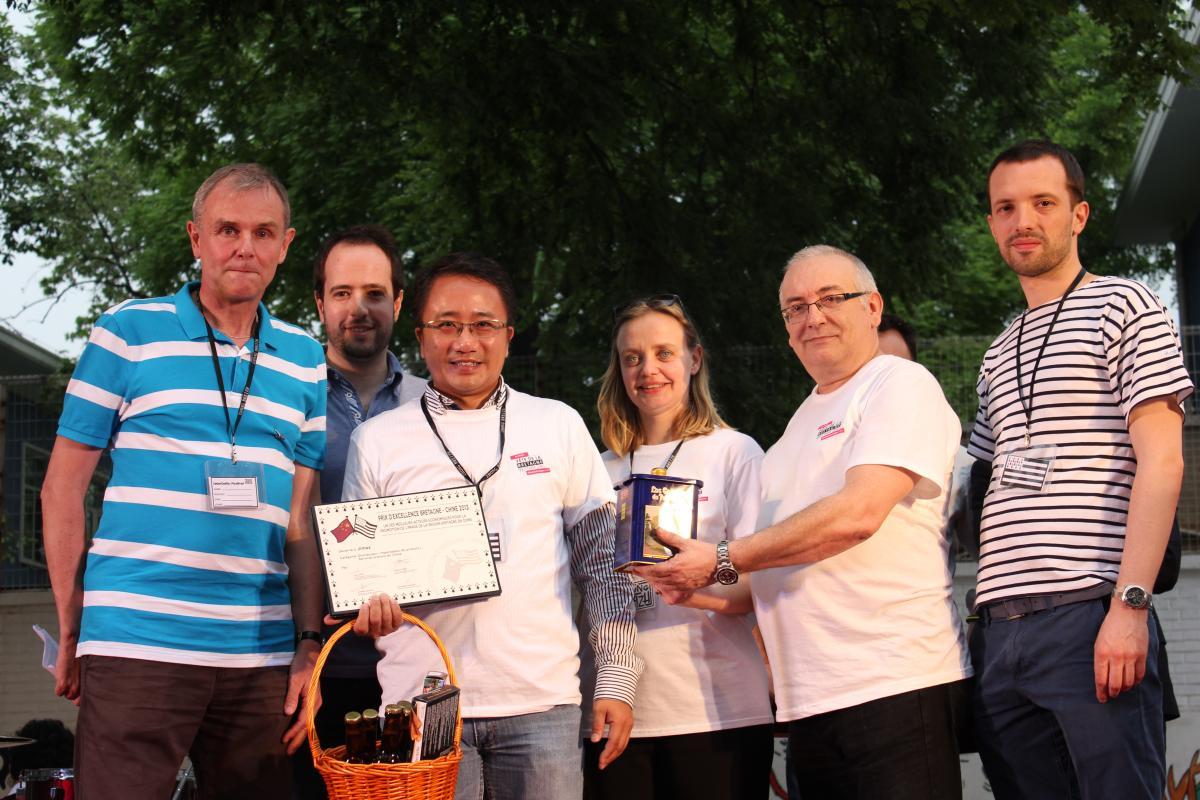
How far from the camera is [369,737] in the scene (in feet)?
10.1

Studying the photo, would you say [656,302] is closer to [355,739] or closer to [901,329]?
[901,329]

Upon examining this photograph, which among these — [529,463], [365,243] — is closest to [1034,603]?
[529,463]

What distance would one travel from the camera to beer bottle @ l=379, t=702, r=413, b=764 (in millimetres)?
3041

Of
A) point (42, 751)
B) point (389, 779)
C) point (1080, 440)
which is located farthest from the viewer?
point (42, 751)

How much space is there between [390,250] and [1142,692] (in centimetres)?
292

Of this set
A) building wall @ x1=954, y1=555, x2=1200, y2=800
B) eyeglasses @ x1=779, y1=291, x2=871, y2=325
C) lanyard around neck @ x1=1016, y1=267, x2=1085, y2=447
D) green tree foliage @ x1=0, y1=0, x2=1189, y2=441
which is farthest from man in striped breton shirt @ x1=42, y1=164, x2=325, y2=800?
building wall @ x1=954, y1=555, x2=1200, y2=800

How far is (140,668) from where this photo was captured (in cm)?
324

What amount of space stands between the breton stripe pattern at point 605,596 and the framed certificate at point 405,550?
1.49ft

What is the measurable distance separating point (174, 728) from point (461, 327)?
1.34 metres

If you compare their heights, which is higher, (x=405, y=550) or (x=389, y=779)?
(x=405, y=550)

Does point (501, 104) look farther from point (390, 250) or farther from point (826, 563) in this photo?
point (826, 563)

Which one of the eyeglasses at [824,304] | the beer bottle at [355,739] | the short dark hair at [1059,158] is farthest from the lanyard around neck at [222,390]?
the short dark hair at [1059,158]

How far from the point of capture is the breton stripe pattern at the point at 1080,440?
10.6ft

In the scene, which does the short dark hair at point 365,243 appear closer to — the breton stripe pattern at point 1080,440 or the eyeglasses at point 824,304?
the eyeglasses at point 824,304
